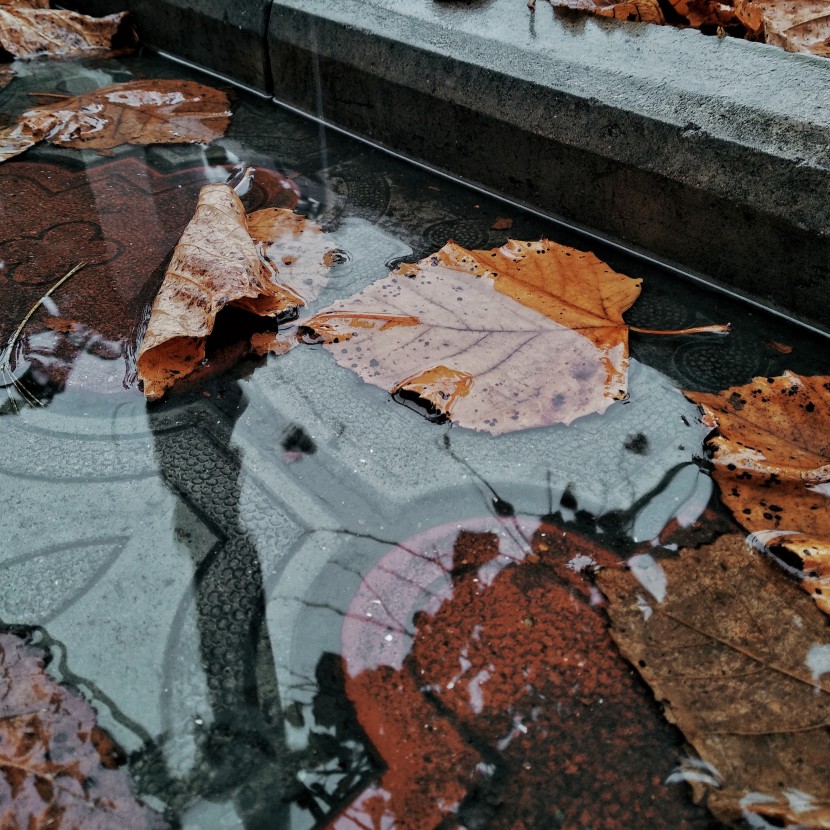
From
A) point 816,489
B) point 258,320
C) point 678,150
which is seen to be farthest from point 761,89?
point 258,320

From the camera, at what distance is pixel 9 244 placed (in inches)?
85.2

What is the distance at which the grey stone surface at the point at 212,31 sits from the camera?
2992mm

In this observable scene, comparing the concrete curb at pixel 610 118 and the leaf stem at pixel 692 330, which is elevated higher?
the concrete curb at pixel 610 118

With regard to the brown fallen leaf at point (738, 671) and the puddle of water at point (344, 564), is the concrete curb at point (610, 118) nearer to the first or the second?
the puddle of water at point (344, 564)

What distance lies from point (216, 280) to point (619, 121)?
3.76ft

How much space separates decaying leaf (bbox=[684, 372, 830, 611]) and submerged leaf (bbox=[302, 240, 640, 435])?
25cm

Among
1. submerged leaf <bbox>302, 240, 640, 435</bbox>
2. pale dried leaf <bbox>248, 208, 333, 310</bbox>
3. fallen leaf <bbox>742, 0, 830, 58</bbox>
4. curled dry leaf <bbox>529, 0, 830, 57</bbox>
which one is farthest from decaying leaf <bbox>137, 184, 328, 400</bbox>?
fallen leaf <bbox>742, 0, 830, 58</bbox>

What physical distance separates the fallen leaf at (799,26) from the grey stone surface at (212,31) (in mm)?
1861

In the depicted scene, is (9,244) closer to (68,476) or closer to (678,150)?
(68,476)

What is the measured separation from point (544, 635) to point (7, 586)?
0.96m

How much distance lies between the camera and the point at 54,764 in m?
1.08

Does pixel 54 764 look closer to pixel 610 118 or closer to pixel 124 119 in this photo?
pixel 610 118

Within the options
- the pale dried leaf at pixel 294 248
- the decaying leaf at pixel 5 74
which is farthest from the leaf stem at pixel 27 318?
the decaying leaf at pixel 5 74

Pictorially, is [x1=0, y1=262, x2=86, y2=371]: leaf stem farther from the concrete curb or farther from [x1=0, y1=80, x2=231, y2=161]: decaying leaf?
the concrete curb
